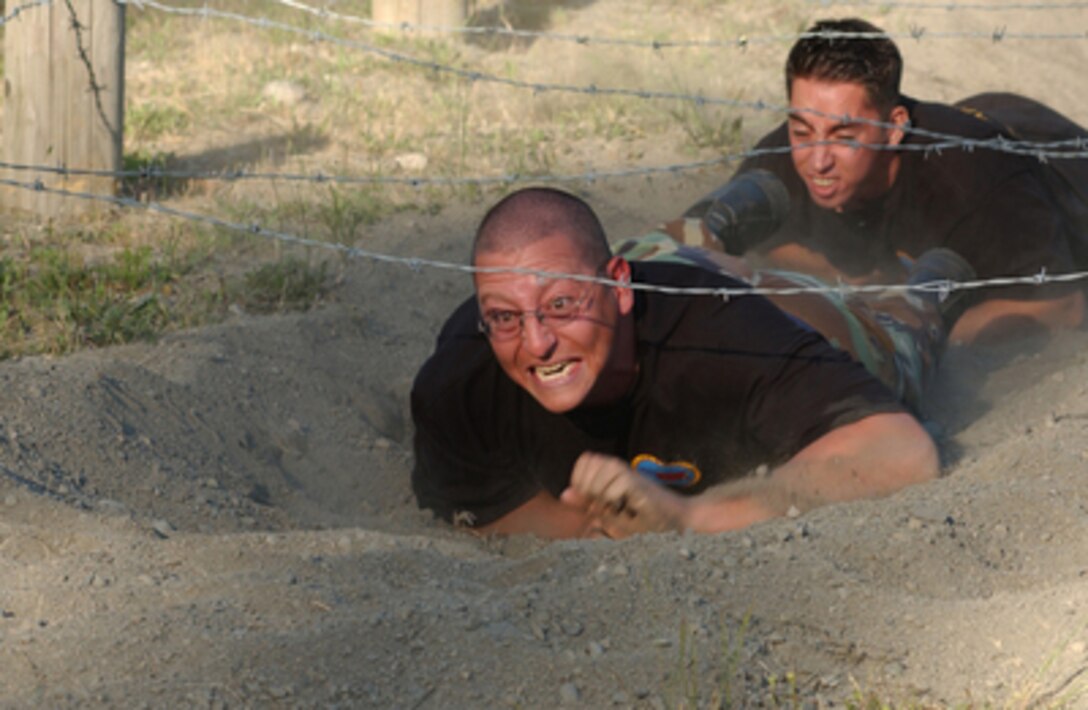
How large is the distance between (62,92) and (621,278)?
3014 mm

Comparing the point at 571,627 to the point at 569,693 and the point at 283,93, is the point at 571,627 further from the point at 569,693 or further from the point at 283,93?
the point at 283,93

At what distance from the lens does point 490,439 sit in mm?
4098

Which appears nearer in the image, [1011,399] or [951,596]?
[951,596]

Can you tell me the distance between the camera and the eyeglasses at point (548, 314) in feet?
12.2

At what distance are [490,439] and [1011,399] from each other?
1758 millimetres

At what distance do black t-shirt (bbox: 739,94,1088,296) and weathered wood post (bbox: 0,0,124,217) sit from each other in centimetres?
281

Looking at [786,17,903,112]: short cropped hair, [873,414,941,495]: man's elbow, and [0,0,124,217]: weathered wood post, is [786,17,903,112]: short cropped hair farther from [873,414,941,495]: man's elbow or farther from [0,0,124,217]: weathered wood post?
[0,0,124,217]: weathered wood post

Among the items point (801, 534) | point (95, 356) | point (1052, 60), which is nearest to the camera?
point (801, 534)

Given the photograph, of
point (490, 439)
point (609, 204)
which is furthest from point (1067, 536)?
point (609, 204)

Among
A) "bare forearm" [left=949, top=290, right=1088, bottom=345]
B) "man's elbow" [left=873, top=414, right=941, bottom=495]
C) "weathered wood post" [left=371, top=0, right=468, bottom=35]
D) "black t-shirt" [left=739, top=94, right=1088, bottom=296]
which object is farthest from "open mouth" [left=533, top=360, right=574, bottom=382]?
"weathered wood post" [left=371, top=0, right=468, bottom=35]

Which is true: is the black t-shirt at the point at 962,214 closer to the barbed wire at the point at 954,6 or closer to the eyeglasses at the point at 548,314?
the barbed wire at the point at 954,6

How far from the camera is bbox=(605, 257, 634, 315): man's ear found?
384 cm

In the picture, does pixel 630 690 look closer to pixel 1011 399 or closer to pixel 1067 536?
pixel 1067 536

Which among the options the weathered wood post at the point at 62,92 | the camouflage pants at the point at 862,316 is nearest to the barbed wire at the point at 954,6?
the camouflage pants at the point at 862,316
